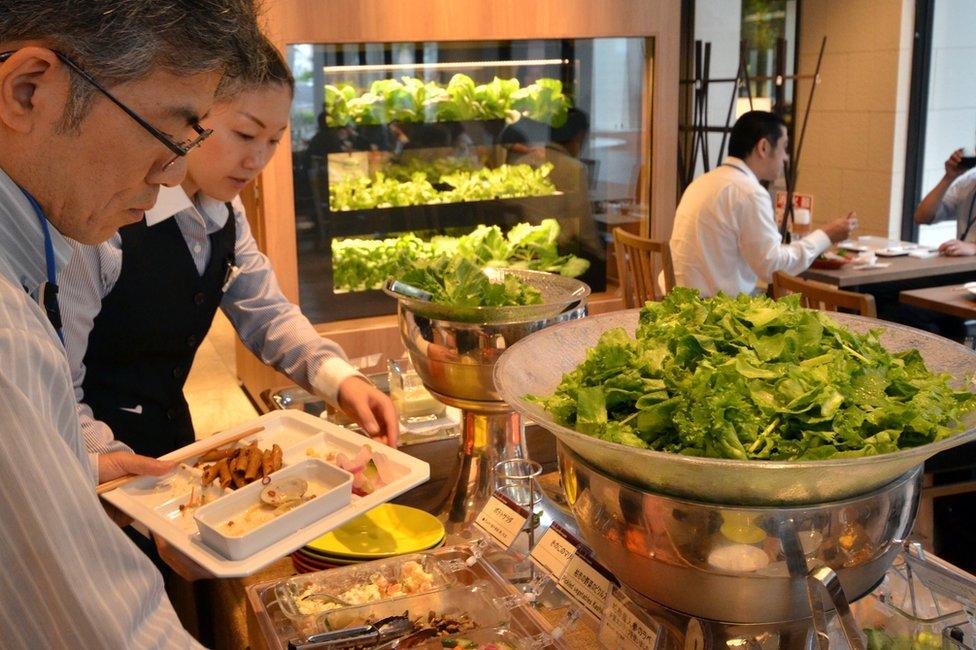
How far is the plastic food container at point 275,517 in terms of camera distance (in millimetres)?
1357

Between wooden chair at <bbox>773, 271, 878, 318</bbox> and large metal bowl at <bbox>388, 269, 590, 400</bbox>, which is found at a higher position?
large metal bowl at <bbox>388, 269, 590, 400</bbox>

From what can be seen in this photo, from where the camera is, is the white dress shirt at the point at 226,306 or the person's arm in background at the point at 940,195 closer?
the white dress shirt at the point at 226,306

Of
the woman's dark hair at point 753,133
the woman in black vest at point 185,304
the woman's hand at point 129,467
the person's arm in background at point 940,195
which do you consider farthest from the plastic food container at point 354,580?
the person's arm in background at point 940,195

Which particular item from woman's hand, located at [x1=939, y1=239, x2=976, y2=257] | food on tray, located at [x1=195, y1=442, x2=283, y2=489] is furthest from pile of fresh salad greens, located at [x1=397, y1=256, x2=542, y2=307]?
woman's hand, located at [x1=939, y1=239, x2=976, y2=257]

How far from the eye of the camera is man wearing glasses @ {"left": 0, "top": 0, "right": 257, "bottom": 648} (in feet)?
2.61

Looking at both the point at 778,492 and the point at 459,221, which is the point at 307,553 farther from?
the point at 459,221

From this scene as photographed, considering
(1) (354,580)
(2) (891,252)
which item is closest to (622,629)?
(1) (354,580)

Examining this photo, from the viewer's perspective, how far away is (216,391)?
5.31 m

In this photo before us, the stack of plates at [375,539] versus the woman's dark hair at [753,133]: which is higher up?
the woman's dark hair at [753,133]

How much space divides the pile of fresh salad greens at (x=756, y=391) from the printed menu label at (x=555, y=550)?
0.24m

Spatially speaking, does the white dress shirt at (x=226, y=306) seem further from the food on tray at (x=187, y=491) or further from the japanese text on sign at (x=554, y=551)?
the japanese text on sign at (x=554, y=551)

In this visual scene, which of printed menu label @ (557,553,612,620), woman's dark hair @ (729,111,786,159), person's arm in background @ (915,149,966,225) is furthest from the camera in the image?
person's arm in background @ (915,149,966,225)

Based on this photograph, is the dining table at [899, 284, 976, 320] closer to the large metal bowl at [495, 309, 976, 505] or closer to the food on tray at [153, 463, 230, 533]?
the large metal bowl at [495, 309, 976, 505]

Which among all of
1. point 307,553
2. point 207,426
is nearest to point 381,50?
point 207,426
